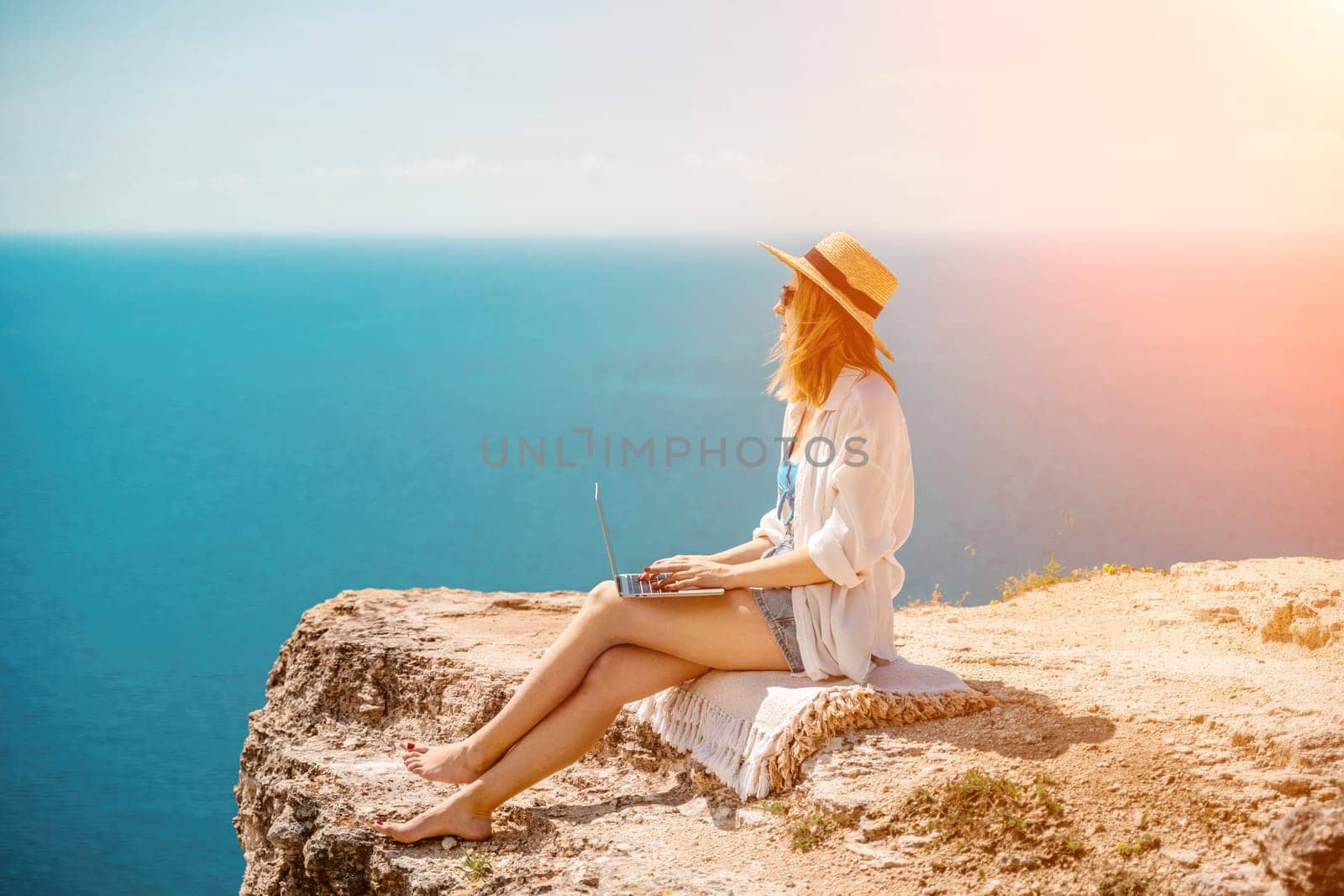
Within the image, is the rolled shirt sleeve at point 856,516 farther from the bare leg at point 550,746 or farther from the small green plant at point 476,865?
the small green plant at point 476,865

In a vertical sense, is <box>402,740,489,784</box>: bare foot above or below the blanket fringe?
below

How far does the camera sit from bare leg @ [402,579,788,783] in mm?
3275

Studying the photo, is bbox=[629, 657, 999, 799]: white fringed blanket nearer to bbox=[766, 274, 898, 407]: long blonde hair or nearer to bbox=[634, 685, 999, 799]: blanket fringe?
bbox=[634, 685, 999, 799]: blanket fringe

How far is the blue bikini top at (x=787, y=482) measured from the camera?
3.49 m

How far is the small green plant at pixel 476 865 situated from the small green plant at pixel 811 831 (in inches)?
35.0

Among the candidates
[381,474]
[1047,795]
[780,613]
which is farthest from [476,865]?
[381,474]

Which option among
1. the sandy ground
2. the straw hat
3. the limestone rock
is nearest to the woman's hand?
the sandy ground

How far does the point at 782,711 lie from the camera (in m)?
3.25

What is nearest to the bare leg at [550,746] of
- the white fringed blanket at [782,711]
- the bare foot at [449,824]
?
the bare foot at [449,824]

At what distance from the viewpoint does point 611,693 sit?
3293 mm

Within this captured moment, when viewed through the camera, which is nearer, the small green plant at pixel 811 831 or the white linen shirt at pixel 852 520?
the small green plant at pixel 811 831

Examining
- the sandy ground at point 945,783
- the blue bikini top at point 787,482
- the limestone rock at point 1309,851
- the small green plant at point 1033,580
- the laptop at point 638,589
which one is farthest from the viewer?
the small green plant at point 1033,580

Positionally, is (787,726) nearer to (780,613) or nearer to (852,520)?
(780,613)

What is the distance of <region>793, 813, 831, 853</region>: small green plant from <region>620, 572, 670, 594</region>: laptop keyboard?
76 cm
